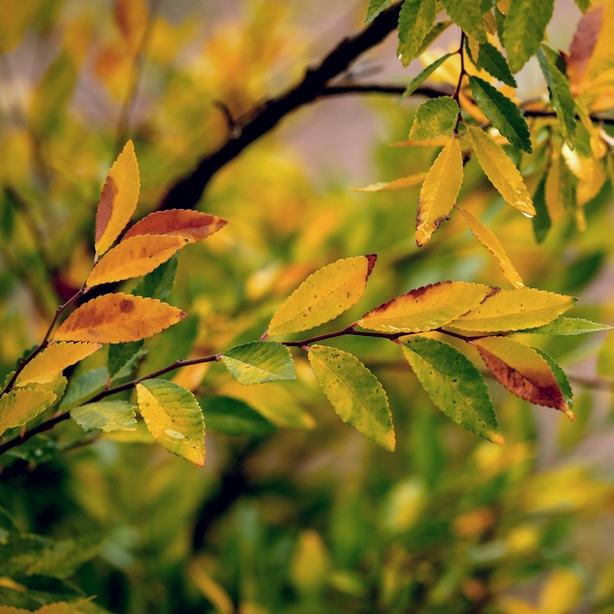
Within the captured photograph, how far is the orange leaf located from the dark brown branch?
0.11 m

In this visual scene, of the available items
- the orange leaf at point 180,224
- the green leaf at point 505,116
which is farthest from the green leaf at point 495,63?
the orange leaf at point 180,224

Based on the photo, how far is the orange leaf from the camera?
0.23 meters

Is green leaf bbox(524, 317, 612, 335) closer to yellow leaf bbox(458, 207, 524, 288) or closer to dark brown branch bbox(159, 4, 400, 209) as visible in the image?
yellow leaf bbox(458, 207, 524, 288)

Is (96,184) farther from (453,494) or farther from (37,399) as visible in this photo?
(453,494)

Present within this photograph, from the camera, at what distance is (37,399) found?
23 cm

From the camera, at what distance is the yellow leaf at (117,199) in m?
0.24

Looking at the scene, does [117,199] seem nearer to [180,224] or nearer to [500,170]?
[180,224]

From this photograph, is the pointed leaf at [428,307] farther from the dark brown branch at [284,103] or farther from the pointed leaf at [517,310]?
the dark brown branch at [284,103]

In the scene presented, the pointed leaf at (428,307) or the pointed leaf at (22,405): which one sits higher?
the pointed leaf at (428,307)

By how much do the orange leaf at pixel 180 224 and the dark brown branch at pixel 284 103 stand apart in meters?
0.11

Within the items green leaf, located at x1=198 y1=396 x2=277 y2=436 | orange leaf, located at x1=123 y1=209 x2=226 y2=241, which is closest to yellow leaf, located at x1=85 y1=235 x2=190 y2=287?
orange leaf, located at x1=123 y1=209 x2=226 y2=241

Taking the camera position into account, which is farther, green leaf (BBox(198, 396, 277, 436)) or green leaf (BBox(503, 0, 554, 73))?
green leaf (BBox(198, 396, 277, 436))

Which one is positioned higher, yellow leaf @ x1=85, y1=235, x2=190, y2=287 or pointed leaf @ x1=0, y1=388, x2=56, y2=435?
yellow leaf @ x1=85, y1=235, x2=190, y2=287

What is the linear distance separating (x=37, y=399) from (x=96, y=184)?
0.97 ft
